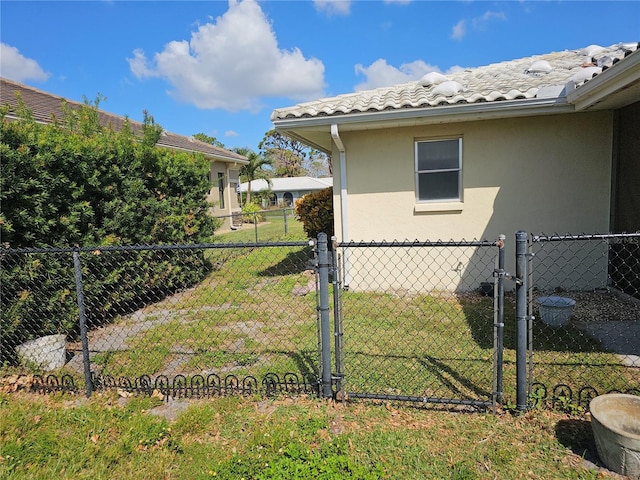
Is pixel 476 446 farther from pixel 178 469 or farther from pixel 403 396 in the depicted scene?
pixel 178 469

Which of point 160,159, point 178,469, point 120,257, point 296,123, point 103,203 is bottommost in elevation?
point 178,469

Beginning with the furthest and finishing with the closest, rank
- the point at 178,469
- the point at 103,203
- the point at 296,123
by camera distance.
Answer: the point at 296,123, the point at 103,203, the point at 178,469

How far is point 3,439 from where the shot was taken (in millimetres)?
2857

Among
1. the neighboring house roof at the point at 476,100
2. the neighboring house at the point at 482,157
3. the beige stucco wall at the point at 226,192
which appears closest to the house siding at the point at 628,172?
the neighboring house at the point at 482,157

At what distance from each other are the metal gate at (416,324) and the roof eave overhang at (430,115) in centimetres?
199

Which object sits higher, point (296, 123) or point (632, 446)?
point (296, 123)

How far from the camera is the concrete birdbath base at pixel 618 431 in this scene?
218 centimetres

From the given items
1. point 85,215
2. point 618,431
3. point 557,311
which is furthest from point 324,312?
point 85,215

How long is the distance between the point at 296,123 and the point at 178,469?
16.1ft

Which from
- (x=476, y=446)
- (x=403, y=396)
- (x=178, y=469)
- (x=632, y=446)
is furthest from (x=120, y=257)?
(x=632, y=446)

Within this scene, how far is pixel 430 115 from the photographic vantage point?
5602 mm

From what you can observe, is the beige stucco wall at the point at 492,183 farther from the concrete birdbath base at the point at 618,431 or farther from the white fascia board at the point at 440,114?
the concrete birdbath base at the point at 618,431

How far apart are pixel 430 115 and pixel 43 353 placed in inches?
223

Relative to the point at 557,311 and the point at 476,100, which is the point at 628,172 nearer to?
the point at 476,100
